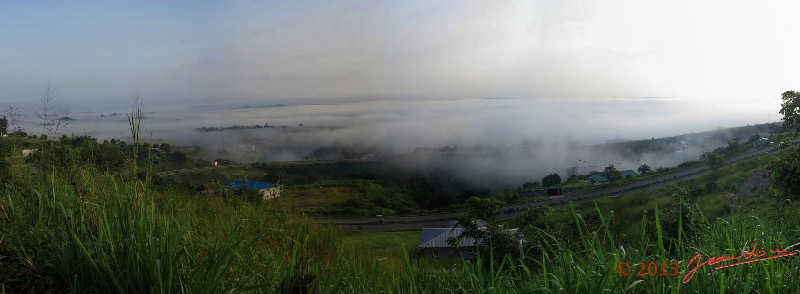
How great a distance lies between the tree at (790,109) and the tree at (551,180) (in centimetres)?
907

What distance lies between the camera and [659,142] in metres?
18.0

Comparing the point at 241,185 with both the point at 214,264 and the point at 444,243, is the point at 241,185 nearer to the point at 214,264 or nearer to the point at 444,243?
the point at 214,264

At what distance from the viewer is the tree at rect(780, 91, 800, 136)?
6.59m

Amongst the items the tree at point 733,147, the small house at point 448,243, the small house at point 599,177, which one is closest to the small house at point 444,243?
the small house at point 448,243

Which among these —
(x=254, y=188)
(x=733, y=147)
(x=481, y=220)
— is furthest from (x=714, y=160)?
(x=254, y=188)

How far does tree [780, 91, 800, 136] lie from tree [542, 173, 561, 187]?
9.07 meters

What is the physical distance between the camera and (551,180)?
52.6ft

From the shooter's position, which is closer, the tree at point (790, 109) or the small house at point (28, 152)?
the small house at point (28, 152)

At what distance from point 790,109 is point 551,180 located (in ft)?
31.2

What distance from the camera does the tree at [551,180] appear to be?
15.8m

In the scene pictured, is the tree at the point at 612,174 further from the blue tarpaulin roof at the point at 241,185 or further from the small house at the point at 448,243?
the blue tarpaulin roof at the point at 241,185

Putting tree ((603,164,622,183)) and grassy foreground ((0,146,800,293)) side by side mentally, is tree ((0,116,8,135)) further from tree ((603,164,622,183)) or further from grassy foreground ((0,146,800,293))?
tree ((603,164,622,183))

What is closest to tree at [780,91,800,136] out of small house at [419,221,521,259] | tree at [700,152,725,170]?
small house at [419,221,521,259]

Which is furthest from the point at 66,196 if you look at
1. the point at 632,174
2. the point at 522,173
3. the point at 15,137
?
the point at 632,174
